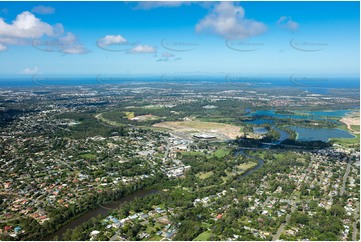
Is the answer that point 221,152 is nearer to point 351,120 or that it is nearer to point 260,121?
point 260,121

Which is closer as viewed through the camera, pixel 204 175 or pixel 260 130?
pixel 204 175

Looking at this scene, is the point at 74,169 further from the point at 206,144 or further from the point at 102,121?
the point at 102,121

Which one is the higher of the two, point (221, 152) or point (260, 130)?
point (260, 130)

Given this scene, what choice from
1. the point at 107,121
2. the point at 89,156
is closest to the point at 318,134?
the point at 89,156

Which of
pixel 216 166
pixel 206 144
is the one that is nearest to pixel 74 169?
pixel 216 166

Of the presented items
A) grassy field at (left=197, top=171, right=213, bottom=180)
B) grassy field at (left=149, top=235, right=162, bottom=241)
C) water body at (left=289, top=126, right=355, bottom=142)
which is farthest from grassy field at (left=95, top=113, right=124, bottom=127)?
grassy field at (left=149, top=235, right=162, bottom=241)

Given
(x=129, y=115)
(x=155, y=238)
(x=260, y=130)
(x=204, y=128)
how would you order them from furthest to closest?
(x=129, y=115) < (x=204, y=128) < (x=260, y=130) < (x=155, y=238)

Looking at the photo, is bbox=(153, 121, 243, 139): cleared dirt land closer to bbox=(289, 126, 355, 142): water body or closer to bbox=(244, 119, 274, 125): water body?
bbox=(244, 119, 274, 125): water body
